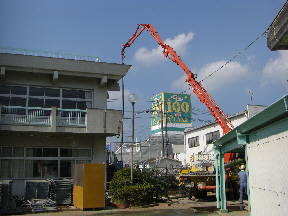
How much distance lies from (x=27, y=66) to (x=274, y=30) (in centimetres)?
1600

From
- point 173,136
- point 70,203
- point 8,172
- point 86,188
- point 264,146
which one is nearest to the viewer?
point 264,146

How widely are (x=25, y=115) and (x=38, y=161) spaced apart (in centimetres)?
271

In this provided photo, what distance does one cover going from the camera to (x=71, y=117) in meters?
20.9

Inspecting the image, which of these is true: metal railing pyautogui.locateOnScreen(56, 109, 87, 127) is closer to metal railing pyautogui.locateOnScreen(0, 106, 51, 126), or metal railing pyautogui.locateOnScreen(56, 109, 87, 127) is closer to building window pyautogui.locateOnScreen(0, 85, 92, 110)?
metal railing pyautogui.locateOnScreen(0, 106, 51, 126)

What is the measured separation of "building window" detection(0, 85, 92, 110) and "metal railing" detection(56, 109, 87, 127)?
0.95 m

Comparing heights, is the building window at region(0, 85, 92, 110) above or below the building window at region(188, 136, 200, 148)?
above

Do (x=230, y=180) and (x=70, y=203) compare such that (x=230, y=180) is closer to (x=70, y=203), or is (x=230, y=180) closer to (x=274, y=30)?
(x=70, y=203)

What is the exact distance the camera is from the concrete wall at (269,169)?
630 cm

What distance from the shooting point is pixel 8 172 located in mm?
20109

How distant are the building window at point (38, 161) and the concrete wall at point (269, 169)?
14.3 meters

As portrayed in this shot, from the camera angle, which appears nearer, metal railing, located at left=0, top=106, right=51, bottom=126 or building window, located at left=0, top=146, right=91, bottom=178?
metal railing, located at left=0, top=106, right=51, bottom=126

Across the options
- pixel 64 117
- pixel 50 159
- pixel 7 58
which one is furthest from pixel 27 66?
pixel 50 159

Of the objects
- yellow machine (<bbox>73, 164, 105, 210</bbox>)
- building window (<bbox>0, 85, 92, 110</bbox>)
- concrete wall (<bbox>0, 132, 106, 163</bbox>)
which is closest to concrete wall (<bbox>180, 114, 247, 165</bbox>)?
concrete wall (<bbox>0, 132, 106, 163</bbox>)

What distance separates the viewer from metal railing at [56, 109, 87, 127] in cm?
2041
